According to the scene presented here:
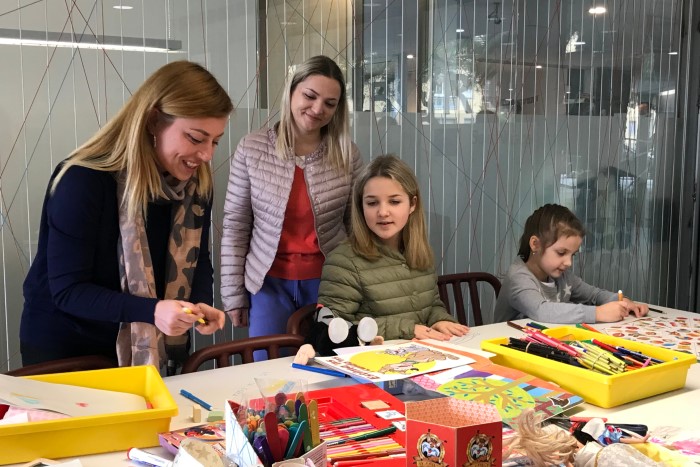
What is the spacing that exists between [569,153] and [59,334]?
2.86m

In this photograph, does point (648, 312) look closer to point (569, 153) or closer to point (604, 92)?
point (569, 153)

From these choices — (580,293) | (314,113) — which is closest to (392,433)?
(314,113)

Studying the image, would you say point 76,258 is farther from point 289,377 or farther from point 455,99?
point 455,99

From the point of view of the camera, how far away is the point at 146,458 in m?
1.12

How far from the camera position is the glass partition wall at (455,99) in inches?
95.4

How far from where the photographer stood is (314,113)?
236 centimetres

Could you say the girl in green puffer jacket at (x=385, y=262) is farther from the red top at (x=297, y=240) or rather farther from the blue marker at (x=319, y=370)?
the blue marker at (x=319, y=370)

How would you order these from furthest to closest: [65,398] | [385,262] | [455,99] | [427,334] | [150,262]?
[455,99], [385,262], [427,334], [150,262], [65,398]

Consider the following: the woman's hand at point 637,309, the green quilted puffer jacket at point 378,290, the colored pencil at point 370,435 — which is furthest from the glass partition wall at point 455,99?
the colored pencil at point 370,435

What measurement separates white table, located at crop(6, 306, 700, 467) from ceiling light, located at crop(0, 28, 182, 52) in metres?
1.38

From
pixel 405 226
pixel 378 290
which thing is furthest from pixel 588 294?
pixel 378 290

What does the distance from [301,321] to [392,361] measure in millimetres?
611

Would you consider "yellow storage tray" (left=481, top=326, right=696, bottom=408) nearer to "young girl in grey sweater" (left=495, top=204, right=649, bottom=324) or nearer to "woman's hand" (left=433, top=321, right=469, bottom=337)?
"woman's hand" (left=433, top=321, right=469, bottom=337)

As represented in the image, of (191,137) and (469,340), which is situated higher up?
(191,137)
